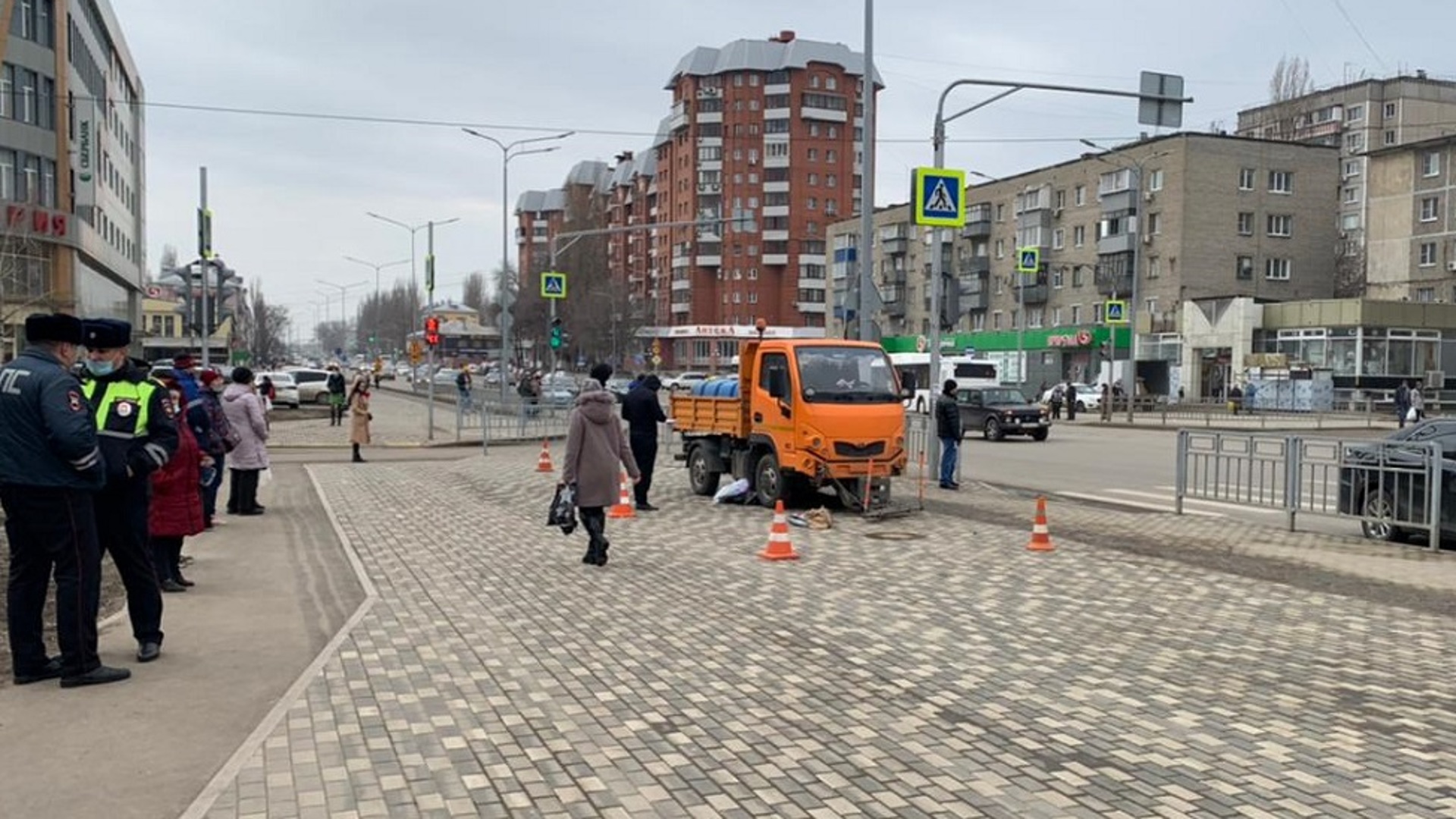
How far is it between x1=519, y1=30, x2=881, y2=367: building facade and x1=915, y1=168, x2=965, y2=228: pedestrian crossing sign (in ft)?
280

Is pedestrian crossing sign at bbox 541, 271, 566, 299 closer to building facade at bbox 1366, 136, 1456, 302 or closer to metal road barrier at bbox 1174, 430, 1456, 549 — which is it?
metal road barrier at bbox 1174, 430, 1456, 549

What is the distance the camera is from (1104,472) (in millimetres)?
A: 22359

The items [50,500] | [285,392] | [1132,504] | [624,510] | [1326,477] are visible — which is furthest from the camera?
[285,392]

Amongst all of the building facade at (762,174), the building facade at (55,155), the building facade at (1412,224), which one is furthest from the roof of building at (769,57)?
the building facade at (55,155)

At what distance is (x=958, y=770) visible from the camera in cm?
498

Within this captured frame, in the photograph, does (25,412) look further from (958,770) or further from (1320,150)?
(1320,150)

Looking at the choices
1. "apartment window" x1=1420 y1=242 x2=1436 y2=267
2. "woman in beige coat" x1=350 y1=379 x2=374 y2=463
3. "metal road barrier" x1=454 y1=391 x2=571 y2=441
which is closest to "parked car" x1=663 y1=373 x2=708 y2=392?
"metal road barrier" x1=454 y1=391 x2=571 y2=441

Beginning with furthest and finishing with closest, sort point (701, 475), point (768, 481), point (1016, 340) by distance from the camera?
point (1016, 340) → point (701, 475) → point (768, 481)

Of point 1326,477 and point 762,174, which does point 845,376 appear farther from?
point 762,174

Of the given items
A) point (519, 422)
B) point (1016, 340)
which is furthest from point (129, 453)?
point (1016, 340)

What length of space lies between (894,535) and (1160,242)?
56.4 m

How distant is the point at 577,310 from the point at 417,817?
93909 millimetres

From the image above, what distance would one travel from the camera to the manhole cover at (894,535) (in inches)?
483

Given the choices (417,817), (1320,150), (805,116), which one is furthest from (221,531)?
(805,116)
